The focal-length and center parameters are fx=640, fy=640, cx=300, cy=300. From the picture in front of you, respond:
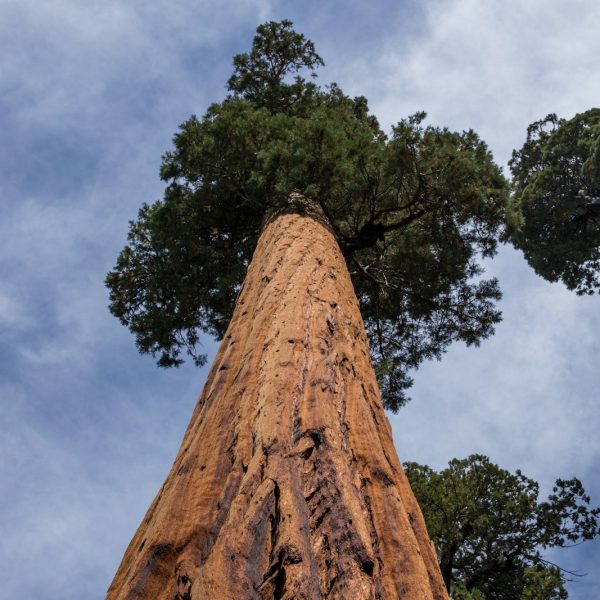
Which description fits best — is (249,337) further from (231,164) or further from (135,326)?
(135,326)

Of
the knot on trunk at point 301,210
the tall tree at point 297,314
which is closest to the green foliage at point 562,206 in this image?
the tall tree at point 297,314

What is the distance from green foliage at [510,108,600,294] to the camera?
2202cm

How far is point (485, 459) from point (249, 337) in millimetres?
8537

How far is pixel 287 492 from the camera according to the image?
2324mm

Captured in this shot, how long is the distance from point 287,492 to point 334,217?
6841 mm

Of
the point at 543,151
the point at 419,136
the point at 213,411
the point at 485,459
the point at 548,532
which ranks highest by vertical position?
the point at 543,151

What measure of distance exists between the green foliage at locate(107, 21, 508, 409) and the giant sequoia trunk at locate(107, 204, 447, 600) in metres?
4.39

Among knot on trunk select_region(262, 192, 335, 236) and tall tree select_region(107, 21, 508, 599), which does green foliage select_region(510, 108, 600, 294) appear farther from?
knot on trunk select_region(262, 192, 335, 236)

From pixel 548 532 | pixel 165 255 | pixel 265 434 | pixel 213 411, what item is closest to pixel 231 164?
pixel 165 255

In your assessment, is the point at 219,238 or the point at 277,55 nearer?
the point at 219,238

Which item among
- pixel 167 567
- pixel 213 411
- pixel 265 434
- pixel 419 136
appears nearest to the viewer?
pixel 167 567

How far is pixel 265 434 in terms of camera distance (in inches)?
108

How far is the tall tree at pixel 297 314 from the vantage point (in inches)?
88.3

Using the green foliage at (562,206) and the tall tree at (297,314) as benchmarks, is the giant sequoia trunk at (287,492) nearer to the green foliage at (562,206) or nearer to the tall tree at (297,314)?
the tall tree at (297,314)
